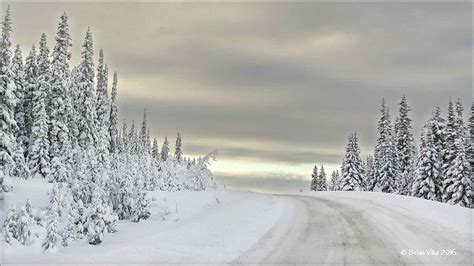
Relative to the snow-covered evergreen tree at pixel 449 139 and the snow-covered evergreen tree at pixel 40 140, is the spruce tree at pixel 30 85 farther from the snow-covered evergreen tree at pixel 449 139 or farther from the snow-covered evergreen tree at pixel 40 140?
the snow-covered evergreen tree at pixel 449 139

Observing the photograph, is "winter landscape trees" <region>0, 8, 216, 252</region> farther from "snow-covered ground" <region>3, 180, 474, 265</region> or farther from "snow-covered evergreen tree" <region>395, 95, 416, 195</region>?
"snow-covered evergreen tree" <region>395, 95, 416, 195</region>

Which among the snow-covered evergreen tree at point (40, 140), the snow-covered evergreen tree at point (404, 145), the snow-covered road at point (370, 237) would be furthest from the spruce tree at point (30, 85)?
the snow-covered evergreen tree at point (404, 145)

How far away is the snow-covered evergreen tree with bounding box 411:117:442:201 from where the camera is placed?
52.3 metres

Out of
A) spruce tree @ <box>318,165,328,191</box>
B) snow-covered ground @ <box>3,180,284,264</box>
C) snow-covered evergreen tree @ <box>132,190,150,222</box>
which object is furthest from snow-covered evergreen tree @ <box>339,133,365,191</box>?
snow-covered evergreen tree @ <box>132,190,150,222</box>

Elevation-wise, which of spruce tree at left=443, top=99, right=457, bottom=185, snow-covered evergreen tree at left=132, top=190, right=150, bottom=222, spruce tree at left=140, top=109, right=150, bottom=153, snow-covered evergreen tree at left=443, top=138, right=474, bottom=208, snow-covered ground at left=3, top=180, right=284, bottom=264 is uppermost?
spruce tree at left=140, top=109, right=150, bottom=153

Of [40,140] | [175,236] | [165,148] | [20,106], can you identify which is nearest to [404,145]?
[40,140]

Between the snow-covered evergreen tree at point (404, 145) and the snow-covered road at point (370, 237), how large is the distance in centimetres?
4336

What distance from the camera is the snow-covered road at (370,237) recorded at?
Result: 1135 centimetres

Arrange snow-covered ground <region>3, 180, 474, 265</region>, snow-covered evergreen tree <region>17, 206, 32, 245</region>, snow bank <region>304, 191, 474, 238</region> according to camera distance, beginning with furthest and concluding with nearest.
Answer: snow bank <region>304, 191, 474, 238</region>
snow-covered evergreen tree <region>17, 206, 32, 245</region>
snow-covered ground <region>3, 180, 474, 265</region>

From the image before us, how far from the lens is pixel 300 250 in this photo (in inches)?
482

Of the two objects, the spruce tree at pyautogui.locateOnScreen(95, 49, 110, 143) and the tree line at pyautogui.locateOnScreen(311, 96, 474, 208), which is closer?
the tree line at pyautogui.locateOnScreen(311, 96, 474, 208)

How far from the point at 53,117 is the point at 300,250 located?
1334 inches

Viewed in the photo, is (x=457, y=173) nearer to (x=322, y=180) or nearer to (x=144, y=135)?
(x=322, y=180)

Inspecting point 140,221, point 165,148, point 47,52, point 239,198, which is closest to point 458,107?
point 239,198
